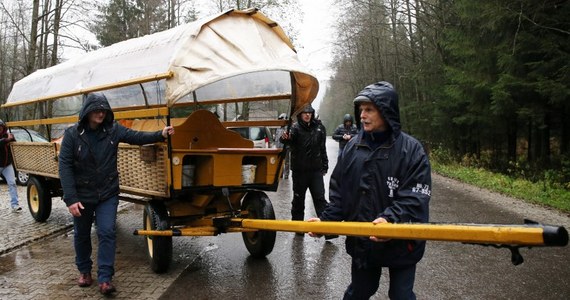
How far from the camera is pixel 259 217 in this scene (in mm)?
5691

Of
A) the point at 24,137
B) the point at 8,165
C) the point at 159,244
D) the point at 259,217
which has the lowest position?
the point at 159,244

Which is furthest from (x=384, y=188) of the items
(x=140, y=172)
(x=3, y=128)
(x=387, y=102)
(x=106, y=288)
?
(x=3, y=128)

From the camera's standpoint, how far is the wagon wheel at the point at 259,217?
5.68 metres

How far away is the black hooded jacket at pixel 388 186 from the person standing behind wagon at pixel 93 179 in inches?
100

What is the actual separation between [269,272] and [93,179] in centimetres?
226

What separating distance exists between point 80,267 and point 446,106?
17.4 m

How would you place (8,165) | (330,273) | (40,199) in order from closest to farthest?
1. (330,273)
2. (40,199)
3. (8,165)

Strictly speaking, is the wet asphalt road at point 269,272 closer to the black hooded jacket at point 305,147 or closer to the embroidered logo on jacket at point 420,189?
the black hooded jacket at point 305,147

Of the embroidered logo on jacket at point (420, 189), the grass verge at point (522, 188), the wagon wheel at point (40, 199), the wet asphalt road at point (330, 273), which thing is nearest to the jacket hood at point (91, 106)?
the wet asphalt road at point (330, 273)

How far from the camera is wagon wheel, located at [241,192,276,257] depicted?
5.68m

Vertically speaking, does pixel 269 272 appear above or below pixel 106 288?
below

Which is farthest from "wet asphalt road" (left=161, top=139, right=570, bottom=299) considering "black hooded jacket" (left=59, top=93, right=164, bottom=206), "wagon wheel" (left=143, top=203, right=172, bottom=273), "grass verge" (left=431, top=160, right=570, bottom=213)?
"grass verge" (left=431, top=160, right=570, bottom=213)

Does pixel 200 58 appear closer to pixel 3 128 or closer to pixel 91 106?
pixel 91 106

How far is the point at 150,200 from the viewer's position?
561cm
